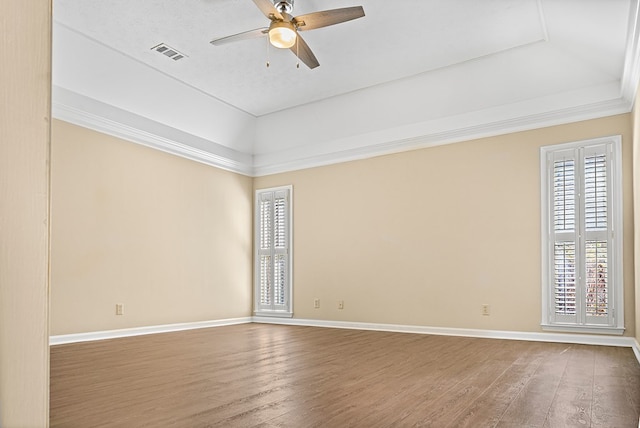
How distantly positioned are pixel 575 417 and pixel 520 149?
4125mm

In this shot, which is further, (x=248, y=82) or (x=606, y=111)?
(x=248, y=82)

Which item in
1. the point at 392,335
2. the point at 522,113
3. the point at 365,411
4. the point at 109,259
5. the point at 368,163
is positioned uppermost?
the point at 522,113

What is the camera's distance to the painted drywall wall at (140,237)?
18.2ft

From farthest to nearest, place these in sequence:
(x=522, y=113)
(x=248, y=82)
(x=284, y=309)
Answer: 1. (x=284, y=309)
2. (x=248, y=82)
3. (x=522, y=113)

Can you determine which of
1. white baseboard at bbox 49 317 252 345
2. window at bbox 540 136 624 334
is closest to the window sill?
window at bbox 540 136 624 334

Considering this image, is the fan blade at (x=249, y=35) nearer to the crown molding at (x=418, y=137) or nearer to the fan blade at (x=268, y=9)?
the fan blade at (x=268, y=9)

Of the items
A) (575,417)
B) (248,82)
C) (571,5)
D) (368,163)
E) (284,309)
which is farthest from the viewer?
(284,309)

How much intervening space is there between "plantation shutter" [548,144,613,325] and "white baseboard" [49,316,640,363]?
0.21 meters

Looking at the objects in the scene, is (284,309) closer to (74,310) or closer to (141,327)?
(141,327)

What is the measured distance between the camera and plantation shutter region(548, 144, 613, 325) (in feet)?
17.4

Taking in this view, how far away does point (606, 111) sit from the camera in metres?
5.47

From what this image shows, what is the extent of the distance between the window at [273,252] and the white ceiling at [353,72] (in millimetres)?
1179

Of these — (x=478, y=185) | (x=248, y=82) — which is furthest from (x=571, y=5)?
(x=248, y=82)


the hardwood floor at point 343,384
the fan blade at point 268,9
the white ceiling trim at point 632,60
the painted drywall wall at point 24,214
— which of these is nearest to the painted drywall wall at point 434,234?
the white ceiling trim at point 632,60
